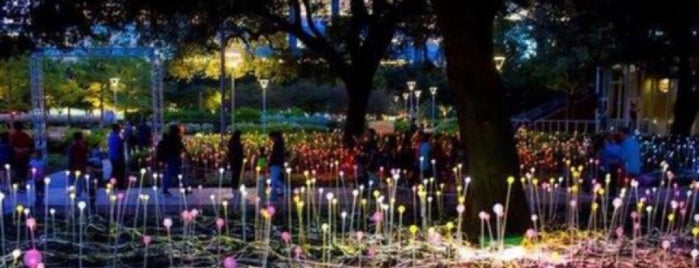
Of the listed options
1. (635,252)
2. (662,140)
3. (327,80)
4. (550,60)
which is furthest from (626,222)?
(550,60)

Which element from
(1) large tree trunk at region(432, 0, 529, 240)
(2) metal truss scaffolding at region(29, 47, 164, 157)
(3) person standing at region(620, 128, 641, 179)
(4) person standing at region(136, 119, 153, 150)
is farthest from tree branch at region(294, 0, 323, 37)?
(1) large tree trunk at region(432, 0, 529, 240)

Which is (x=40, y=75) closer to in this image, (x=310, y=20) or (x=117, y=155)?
(x=117, y=155)

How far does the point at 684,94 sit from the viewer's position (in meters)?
25.5

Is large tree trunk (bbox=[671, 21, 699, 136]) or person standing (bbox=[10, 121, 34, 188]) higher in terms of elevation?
large tree trunk (bbox=[671, 21, 699, 136])

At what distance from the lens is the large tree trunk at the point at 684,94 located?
24.5 meters

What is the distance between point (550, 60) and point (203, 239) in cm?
3007

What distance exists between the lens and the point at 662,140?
2323 centimetres

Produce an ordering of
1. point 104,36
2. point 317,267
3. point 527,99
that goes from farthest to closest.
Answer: point 527,99, point 104,36, point 317,267

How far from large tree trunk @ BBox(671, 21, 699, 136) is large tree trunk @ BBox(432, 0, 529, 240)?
46.5 ft

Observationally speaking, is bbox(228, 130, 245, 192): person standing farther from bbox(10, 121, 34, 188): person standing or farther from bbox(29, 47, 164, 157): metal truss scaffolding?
bbox(29, 47, 164, 157): metal truss scaffolding

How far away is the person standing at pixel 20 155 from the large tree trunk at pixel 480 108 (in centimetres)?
932

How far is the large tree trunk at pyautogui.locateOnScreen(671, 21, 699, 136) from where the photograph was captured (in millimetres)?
24484

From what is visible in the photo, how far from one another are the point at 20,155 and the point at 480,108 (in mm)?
9734

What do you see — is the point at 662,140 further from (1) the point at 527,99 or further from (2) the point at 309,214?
(1) the point at 527,99
